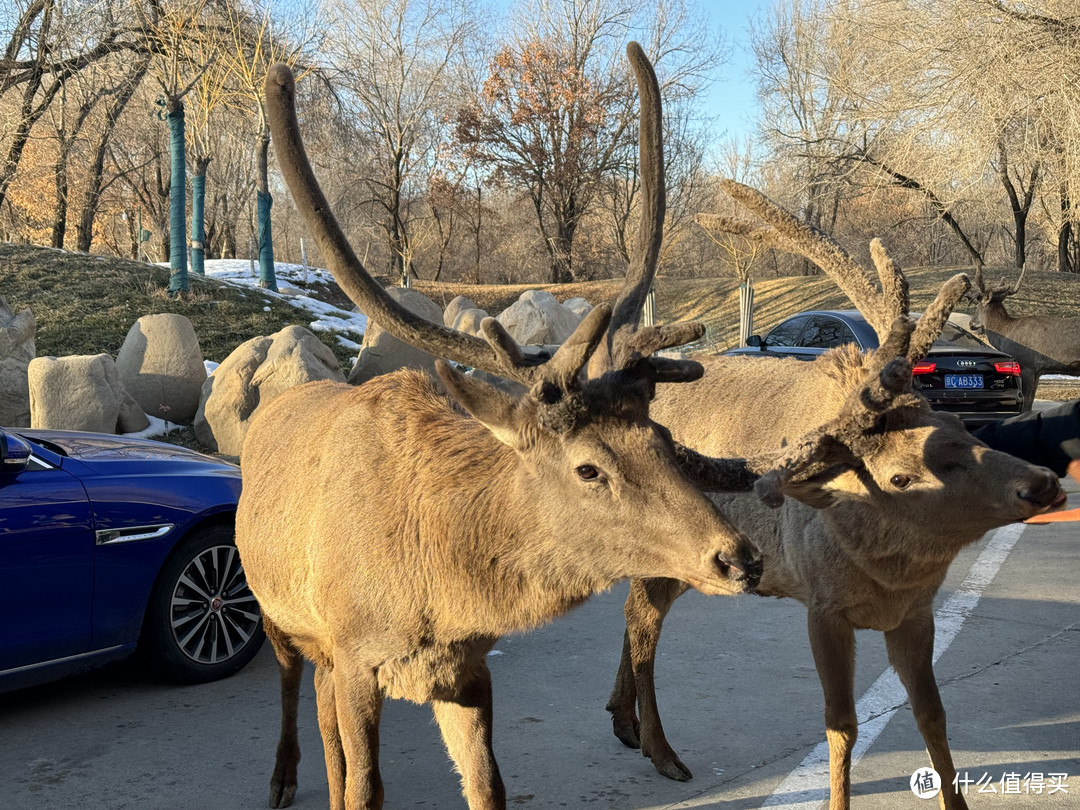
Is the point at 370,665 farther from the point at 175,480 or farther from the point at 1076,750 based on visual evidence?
the point at 1076,750

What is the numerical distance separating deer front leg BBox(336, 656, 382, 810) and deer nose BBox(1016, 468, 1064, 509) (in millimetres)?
2415

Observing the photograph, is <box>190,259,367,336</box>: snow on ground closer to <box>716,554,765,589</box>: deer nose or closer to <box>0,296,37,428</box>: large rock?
<box>0,296,37,428</box>: large rock

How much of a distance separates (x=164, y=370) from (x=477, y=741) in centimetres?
1139

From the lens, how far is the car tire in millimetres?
5746

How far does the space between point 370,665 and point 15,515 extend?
8.81 ft

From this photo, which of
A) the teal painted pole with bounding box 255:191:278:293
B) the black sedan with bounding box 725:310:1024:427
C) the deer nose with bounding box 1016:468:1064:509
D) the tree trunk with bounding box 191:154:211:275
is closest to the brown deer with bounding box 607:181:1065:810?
the deer nose with bounding box 1016:468:1064:509

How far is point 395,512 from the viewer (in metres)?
3.50

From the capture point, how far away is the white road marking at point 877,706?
442 centimetres

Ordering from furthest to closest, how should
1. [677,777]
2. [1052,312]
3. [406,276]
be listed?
[406,276] → [1052,312] → [677,777]

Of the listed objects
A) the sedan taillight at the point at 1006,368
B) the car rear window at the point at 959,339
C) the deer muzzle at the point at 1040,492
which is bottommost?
the sedan taillight at the point at 1006,368

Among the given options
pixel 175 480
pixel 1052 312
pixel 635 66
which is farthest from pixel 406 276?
pixel 635 66

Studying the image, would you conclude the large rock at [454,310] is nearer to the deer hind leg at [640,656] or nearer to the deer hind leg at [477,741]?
the deer hind leg at [640,656]

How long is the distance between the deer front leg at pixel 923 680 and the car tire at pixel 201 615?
3809 mm

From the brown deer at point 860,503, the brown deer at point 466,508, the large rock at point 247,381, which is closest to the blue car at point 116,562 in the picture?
the brown deer at point 466,508
